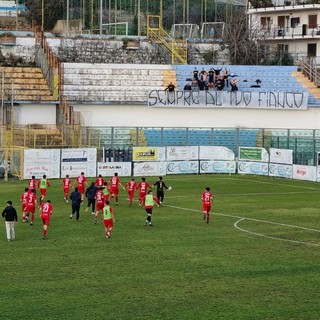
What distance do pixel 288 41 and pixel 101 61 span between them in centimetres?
1921

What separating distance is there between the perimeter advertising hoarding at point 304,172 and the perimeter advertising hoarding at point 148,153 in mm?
9011

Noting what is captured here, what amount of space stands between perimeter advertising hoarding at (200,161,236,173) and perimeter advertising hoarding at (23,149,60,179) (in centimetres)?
1112

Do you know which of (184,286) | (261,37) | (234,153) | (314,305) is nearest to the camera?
(314,305)

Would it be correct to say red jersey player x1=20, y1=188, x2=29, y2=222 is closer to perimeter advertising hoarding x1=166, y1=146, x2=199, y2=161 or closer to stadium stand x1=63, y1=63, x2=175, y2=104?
perimeter advertising hoarding x1=166, y1=146, x2=199, y2=161

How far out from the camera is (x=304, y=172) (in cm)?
6131

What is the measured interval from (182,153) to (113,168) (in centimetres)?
530

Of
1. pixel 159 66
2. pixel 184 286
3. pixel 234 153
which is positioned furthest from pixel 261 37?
pixel 184 286

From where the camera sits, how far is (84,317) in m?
23.3

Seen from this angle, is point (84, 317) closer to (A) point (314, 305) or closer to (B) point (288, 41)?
(A) point (314, 305)

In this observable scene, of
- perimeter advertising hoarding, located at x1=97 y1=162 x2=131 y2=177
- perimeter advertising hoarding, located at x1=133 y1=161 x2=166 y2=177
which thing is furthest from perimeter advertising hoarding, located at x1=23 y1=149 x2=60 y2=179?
perimeter advertising hoarding, located at x1=133 y1=161 x2=166 y2=177

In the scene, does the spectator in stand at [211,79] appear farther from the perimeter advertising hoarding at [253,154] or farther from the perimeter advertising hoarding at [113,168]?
the perimeter advertising hoarding at [113,168]

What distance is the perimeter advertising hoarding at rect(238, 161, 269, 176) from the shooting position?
64125 mm

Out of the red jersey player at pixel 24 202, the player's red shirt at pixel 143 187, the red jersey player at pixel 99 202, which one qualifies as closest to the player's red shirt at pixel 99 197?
the red jersey player at pixel 99 202

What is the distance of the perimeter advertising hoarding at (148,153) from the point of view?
2468 inches
